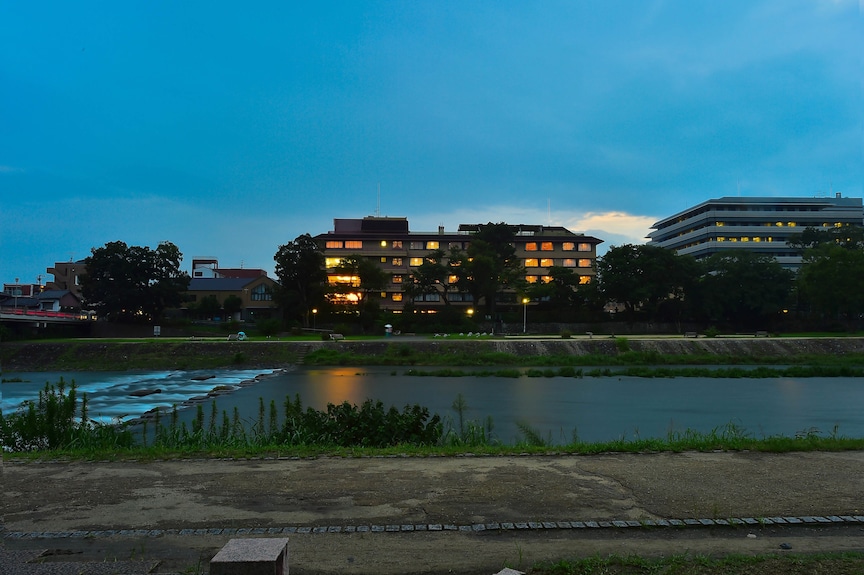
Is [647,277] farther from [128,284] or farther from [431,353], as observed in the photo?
[128,284]

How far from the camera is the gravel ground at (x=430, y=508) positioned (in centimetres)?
593

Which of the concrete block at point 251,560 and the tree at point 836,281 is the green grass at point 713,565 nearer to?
the concrete block at point 251,560

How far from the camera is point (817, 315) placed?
72312 mm

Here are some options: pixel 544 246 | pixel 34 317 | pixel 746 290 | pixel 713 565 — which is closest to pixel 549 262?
pixel 544 246

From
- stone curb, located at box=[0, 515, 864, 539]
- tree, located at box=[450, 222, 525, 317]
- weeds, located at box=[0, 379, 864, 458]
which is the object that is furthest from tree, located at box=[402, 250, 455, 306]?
stone curb, located at box=[0, 515, 864, 539]

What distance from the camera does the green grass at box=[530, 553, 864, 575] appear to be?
5.23 meters

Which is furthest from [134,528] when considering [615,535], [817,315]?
[817,315]

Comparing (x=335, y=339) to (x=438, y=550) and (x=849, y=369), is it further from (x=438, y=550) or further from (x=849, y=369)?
(x=438, y=550)

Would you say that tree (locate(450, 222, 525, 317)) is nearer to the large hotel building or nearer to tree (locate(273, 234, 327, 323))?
the large hotel building

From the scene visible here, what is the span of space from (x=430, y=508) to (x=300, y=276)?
208ft

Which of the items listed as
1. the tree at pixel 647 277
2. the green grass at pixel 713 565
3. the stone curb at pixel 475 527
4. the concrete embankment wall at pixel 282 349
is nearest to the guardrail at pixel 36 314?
the concrete embankment wall at pixel 282 349

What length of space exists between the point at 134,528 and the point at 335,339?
5037 cm

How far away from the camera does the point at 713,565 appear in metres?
5.39

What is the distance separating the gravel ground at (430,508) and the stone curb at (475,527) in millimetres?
24
